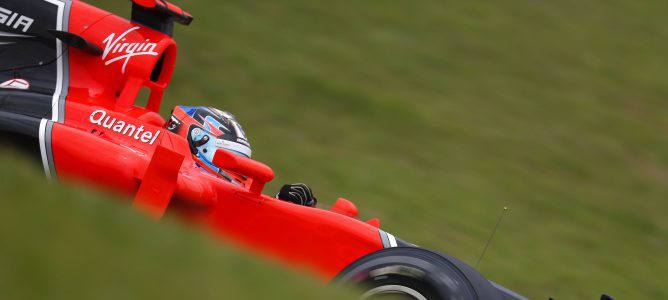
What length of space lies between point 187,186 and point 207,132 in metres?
0.97

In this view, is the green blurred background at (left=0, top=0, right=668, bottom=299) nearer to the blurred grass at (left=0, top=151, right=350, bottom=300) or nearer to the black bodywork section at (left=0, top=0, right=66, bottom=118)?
the black bodywork section at (left=0, top=0, right=66, bottom=118)

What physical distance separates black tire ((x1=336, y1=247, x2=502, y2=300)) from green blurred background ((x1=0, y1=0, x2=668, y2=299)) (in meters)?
3.28

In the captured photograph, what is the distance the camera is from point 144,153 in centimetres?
518

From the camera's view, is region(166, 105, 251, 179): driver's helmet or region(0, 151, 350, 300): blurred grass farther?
region(166, 105, 251, 179): driver's helmet

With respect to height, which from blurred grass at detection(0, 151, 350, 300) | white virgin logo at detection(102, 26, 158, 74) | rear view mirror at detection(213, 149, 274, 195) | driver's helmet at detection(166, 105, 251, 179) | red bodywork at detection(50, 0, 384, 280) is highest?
white virgin logo at detection(102, 26, 158, 74)

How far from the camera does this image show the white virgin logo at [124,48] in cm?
595

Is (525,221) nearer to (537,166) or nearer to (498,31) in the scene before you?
(537,166)

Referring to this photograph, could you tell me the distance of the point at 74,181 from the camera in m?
4.71

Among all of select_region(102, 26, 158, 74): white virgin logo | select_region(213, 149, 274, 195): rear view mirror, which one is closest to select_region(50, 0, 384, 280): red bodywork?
select_region(213, 149, 274, 195): rear view mirror

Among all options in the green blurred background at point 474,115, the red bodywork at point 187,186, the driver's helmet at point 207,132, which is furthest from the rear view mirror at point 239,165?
the green blurred background at point 474,115

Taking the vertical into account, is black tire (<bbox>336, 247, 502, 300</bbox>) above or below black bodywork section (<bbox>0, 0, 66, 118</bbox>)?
below

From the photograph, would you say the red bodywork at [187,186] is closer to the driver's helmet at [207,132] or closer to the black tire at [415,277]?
the driver's helmet at [207,132]

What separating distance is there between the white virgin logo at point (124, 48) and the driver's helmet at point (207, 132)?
0.45 metres

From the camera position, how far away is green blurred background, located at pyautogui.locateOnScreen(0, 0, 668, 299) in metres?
8.84
